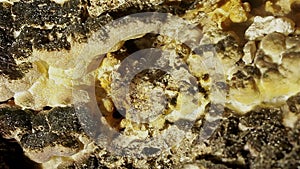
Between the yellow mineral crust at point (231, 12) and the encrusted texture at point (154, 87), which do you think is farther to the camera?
the yellow mineral crust at point (231, 12)

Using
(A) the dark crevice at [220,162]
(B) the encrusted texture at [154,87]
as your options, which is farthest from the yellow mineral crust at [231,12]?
(A) the dark crevice at [220,162]

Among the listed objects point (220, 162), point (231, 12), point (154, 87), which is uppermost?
point (231, 12)

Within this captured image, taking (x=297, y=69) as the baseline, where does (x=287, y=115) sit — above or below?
below

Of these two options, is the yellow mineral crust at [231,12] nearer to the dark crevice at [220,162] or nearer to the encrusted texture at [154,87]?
the encrusted texture at [154,87]

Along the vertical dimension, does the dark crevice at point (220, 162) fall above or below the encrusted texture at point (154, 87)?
below

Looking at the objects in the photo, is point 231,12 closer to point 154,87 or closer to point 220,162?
point 154,87

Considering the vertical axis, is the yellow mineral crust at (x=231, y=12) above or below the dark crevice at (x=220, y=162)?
above

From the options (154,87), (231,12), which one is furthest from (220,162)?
(231,12)

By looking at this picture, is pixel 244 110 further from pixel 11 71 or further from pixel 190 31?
pixel 11 71

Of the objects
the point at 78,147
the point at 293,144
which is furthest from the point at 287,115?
the point at 78,147
